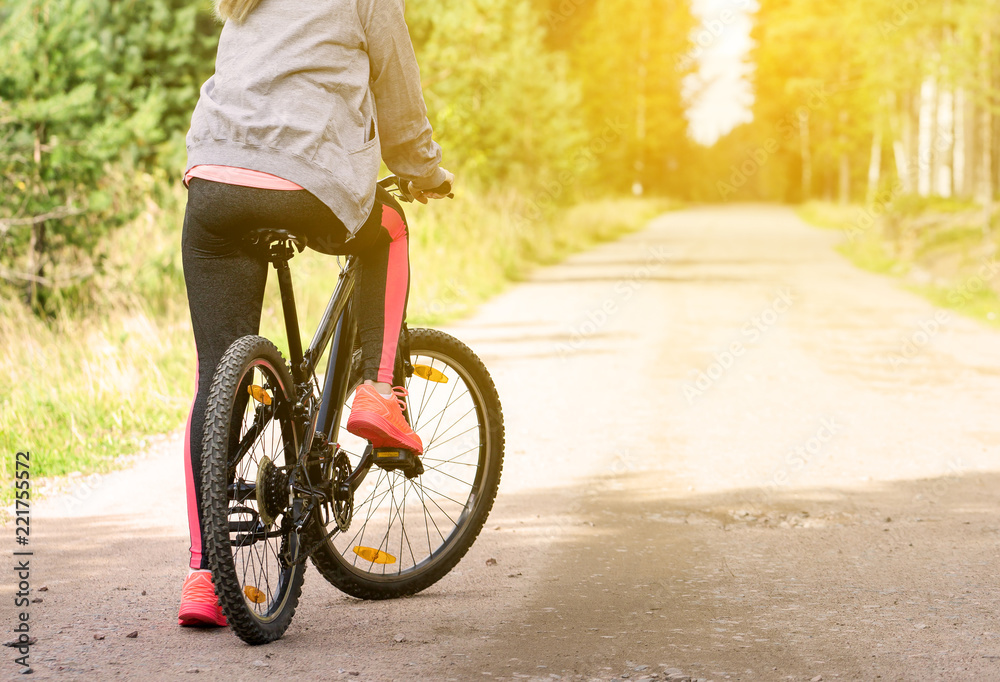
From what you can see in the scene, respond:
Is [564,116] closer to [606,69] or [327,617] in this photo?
[606,69]

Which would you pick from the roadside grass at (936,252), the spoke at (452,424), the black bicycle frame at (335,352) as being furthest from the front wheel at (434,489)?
the roadside grass at (936,252)

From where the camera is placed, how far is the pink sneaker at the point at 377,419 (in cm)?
Answer: 362

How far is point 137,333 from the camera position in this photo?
8734 millimetres

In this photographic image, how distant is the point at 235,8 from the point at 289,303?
2.63ft

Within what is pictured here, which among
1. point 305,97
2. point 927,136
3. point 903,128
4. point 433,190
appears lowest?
point 433,190

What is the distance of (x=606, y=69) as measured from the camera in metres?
47.7

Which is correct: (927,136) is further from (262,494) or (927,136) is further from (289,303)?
(262,494)

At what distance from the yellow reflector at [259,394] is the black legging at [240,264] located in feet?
0.41

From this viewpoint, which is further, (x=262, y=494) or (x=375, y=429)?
(x=375, y=429)

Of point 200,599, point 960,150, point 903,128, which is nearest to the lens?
point 200,599

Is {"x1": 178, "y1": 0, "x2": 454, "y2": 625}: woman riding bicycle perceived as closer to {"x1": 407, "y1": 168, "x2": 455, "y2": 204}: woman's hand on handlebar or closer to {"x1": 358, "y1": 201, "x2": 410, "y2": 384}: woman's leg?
{"x1": 358, "y1": 201, "x2": 410, "y2": 384}: woman's leg

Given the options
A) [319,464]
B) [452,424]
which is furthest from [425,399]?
[319,464]

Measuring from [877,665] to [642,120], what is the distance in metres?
55.9

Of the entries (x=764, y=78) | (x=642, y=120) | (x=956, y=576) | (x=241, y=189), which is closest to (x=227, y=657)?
(x=241, y=189)
